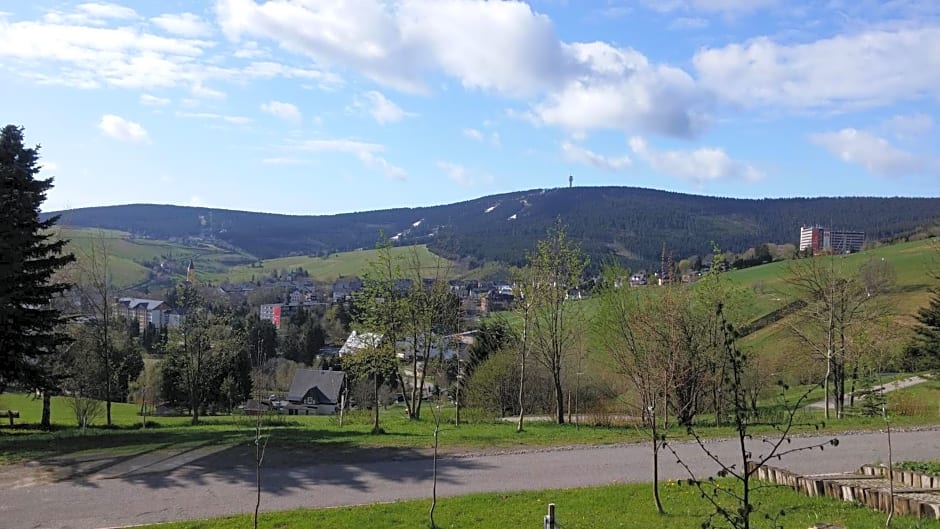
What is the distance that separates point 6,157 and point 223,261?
144 m

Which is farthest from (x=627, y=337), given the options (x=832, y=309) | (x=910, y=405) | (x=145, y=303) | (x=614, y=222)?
(x=614, y=222)

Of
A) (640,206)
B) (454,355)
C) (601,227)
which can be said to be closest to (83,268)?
(454,355)

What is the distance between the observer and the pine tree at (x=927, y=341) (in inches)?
1302

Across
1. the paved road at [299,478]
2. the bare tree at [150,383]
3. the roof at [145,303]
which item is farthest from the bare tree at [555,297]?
the roof at [145,303]

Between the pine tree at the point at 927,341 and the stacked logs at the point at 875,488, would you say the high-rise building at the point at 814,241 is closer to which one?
→ the pine tree at the point at 927,341

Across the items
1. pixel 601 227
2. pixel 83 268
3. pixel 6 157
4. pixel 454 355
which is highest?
pixel 601 227

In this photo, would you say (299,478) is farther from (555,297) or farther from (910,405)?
(910,405)

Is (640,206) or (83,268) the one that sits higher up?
(640,206)

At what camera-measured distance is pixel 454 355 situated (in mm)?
30906

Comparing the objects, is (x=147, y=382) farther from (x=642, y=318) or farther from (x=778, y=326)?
(x=778, y=326)

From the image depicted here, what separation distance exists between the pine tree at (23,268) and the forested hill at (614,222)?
296 feet

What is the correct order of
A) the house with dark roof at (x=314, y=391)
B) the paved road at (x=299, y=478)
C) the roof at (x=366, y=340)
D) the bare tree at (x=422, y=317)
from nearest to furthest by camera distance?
the paved road at (x=299, y=478) < the roof at (x=366, y=340) < the bare tree at (x=422, y=317) < the house with dark roof at (x=314, y=391)

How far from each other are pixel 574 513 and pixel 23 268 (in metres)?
19.1

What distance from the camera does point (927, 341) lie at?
3394 centimetres
